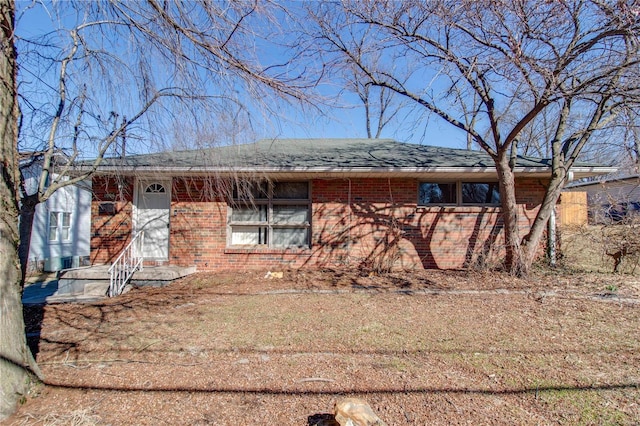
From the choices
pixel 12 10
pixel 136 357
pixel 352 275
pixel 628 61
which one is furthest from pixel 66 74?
pixel 628 61

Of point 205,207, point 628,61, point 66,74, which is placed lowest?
point 205,207

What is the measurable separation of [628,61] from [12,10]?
25.9ft

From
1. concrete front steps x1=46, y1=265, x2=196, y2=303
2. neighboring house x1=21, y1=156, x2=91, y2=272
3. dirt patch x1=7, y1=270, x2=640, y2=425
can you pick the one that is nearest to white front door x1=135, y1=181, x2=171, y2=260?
concrete front steps x1=46, y1=265, x2=196, y2=303

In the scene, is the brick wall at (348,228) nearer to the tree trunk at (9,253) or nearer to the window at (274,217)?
the window at (274,217)

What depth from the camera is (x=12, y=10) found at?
3.17 m

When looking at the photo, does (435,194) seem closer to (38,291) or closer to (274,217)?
(274,217)

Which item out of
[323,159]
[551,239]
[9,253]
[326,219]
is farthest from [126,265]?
[551,239]

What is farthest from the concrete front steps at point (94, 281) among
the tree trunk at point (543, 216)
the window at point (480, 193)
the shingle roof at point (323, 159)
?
the tree trunk at point (543, 216)

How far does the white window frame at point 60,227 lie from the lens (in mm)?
14915

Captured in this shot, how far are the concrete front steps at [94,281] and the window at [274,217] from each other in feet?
5.77

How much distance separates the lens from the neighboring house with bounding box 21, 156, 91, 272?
13.9 meters

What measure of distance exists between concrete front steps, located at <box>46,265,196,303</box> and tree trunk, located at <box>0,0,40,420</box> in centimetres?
461

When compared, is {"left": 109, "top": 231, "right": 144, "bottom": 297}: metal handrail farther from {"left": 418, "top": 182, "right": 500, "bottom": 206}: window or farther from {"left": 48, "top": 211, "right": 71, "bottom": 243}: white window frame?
{"left": 48, "top": 211, "right": 71, "bottom": 243}: white window frame

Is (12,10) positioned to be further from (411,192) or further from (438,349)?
(411,192)
